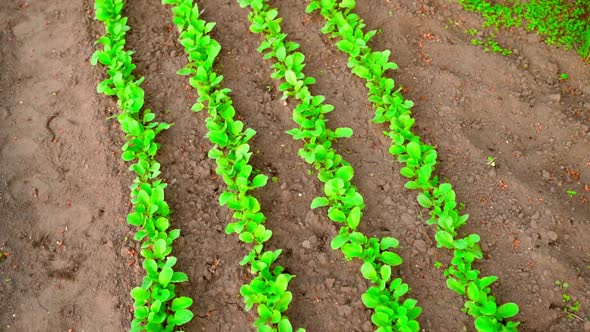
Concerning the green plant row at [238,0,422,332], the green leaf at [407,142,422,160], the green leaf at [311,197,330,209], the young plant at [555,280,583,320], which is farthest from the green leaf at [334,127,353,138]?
the young plant at [555,280,583,320]

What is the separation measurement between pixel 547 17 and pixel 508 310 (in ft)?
7.70

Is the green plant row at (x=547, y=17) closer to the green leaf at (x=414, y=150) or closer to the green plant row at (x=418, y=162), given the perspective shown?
the green plant row at (x=418, y=162)

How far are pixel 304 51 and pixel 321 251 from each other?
62.7 inches

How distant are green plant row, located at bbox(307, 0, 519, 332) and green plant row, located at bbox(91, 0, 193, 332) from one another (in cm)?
135

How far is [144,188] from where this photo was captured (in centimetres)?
329

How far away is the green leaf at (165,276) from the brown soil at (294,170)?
0.57ft

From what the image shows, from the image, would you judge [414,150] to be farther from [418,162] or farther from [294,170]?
[294,170]

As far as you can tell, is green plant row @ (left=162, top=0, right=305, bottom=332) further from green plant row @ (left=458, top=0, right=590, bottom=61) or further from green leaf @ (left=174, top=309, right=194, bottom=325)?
green plant row @ (left=458, top=0, right=590, bottom=61)

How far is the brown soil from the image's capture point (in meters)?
3.00

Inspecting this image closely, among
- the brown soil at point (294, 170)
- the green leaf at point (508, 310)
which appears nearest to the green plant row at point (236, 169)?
the brown soil at point (294, 170)

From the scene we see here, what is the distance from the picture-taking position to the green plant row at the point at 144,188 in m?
2.87

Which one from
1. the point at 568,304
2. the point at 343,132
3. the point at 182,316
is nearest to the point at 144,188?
the point at 182,316

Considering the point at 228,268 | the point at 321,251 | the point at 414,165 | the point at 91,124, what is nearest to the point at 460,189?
the point at 414,165

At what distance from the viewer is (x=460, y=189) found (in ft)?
11.0
